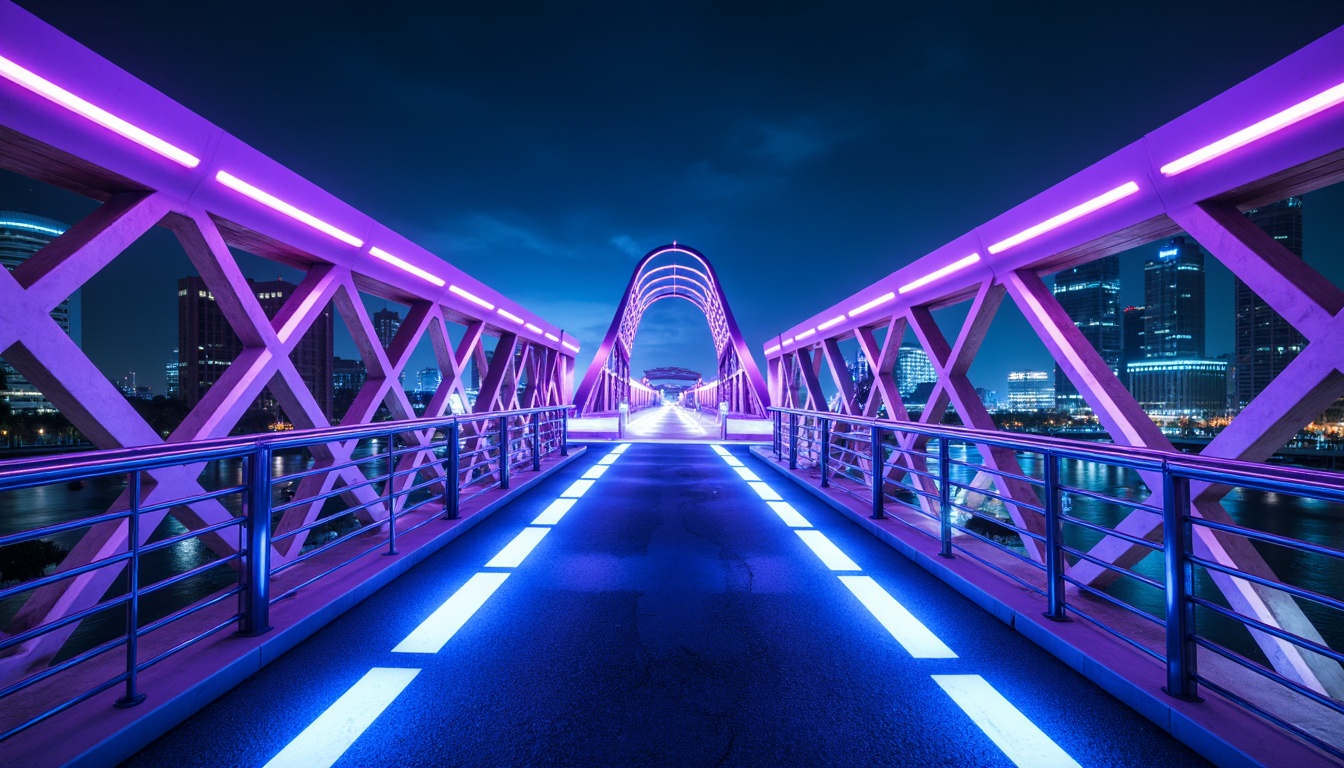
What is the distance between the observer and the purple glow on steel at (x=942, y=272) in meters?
5.87

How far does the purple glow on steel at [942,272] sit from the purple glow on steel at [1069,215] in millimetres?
307

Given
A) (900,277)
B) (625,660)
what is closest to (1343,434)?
(900,277)

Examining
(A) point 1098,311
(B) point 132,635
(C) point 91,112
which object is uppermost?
(A) point 1098,311

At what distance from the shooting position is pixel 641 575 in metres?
4.40

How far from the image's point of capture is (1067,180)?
14.7 ft

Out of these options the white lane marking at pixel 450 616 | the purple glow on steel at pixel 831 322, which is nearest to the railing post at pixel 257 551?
the white lane marking at pixel 450 616

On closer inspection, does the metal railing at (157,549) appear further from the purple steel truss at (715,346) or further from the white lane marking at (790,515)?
the purple steel truss at (715,346)

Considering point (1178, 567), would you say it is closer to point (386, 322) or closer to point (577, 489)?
point (577, 489)

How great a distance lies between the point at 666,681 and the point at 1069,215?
15.5 feet

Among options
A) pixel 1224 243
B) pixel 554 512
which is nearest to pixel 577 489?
pixel 554 512

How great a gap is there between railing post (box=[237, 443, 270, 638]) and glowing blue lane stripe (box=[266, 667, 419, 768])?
29.8 inches

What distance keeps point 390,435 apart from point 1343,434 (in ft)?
396

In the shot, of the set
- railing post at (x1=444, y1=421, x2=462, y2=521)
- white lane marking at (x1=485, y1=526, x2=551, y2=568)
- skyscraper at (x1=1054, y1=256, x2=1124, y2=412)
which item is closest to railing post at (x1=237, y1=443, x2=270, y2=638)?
white lane marking at (x1=485, y1=526, x2=551, y2=568)

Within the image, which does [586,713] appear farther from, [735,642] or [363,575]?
[363,575]
